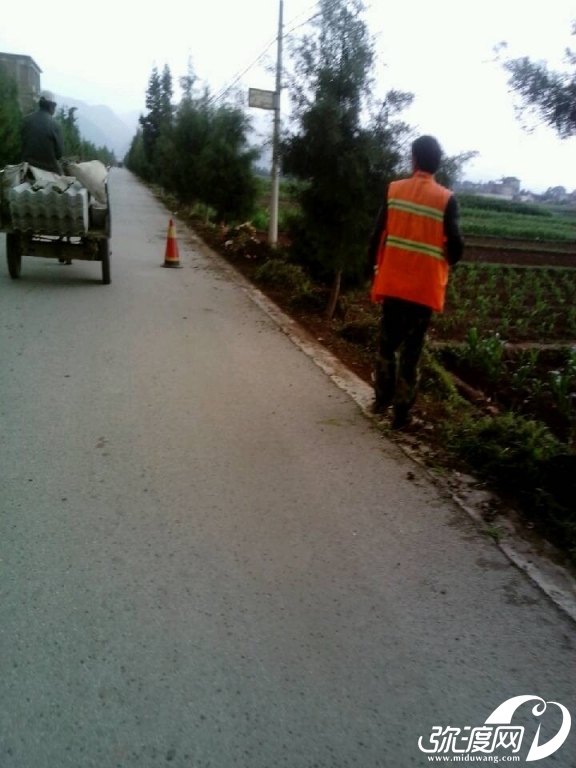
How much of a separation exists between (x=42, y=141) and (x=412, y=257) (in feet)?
22.9

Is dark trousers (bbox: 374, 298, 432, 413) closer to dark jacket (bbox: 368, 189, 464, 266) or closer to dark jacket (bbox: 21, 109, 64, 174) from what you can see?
dark jacket (bbox: 368, 189, 464, 266)

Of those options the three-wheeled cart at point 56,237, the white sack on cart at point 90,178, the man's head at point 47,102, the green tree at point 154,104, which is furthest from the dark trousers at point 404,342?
the green tree at point 154,104

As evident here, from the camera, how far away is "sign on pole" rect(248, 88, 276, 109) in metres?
13.2

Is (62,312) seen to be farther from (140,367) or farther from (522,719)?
(522,719)

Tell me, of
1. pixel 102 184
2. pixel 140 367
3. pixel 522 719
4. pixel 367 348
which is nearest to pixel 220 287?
pixel 102 184

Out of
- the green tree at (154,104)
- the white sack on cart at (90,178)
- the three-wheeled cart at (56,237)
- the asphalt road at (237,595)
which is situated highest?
the green tree at (154,104)

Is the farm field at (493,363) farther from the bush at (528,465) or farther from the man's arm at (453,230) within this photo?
the man's arm at (453,230)

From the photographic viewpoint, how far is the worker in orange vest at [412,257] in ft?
16.1

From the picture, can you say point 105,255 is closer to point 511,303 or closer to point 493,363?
point 493,363

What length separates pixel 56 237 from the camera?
1018cm

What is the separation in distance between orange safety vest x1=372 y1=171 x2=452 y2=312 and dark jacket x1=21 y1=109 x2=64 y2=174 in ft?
21.8

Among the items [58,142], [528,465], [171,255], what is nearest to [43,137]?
[58,142]

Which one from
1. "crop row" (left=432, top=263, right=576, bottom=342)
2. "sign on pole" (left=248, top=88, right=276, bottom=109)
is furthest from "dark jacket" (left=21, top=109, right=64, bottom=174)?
"crop row" (left=432, top=263, right=576, bottom=342)
